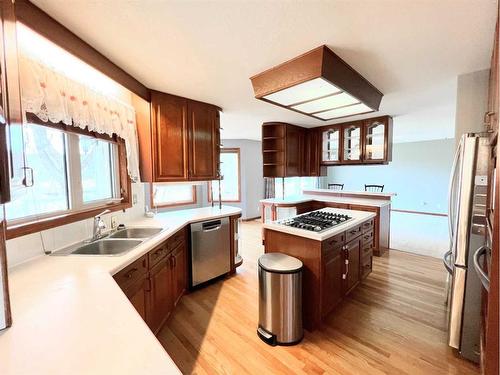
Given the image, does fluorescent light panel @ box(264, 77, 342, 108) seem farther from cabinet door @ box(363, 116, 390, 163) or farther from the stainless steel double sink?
cabinet door @ box(363, 116, 390, 163)

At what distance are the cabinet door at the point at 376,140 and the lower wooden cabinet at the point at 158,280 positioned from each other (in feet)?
11.4

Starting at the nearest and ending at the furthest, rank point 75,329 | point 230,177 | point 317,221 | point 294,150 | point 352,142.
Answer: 1. point 75,329
2. point 317,221
3. point 352,142
4. point 294,150
5. point 230,177

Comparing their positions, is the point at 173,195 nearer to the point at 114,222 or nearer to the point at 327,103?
the point at 114,222

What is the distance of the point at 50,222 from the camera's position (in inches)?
62.3

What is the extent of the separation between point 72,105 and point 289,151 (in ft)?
11.5

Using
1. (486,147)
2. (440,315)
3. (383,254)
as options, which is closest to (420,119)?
(383,254)

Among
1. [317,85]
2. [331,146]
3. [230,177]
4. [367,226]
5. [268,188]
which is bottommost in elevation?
[367,226]

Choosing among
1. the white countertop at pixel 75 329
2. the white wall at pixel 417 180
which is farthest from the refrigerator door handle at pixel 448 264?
the white wall at pixel 417 180

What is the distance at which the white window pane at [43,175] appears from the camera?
1472 millimetres

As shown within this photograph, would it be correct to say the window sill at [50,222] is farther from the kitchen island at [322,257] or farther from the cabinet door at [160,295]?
the kitchen island at [322,257]

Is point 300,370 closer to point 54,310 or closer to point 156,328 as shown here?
point 156,328

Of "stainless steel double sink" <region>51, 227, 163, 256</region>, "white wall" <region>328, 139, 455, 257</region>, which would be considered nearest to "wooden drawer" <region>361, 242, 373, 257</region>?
"stainless steel double sink" <region>51, 227, 163, 256</region>

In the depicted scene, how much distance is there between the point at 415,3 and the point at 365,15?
0.25 meters

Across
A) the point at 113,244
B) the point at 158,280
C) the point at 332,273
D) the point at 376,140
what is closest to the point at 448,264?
the point at 332,273
